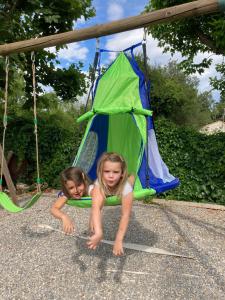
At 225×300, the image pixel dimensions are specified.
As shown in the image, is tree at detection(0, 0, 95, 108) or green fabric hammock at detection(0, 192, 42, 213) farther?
tree at detection(0, 0, 95, 108)

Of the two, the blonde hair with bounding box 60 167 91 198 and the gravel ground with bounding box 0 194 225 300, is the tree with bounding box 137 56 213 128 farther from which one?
the blonde hair with bounding box 60 167 91 198

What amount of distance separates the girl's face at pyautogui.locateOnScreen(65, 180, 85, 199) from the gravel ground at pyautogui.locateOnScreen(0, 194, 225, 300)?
31.2 inches

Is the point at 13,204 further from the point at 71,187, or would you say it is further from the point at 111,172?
the point at 111,172

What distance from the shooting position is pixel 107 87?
154 inches

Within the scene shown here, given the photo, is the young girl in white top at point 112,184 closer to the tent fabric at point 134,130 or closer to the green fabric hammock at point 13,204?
the tent fabric at point 134,130

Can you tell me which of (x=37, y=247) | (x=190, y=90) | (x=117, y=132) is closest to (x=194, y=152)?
(x=117, y=132)

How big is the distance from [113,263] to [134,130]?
1.81 metres

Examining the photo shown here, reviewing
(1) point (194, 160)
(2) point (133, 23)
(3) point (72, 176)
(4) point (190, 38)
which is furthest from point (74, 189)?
(4) point (190, 38)

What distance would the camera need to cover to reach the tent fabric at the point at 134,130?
3463 millimetres

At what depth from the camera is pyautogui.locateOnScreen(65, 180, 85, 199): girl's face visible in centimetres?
291

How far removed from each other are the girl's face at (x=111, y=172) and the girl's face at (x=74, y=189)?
34 cm

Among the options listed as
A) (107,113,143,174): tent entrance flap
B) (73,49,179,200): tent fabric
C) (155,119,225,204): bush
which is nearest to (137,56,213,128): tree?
(155,119,225,204): bush

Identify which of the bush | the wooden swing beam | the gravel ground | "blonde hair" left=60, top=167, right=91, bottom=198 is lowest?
the gravel ground

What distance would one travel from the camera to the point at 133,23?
10.3ft
